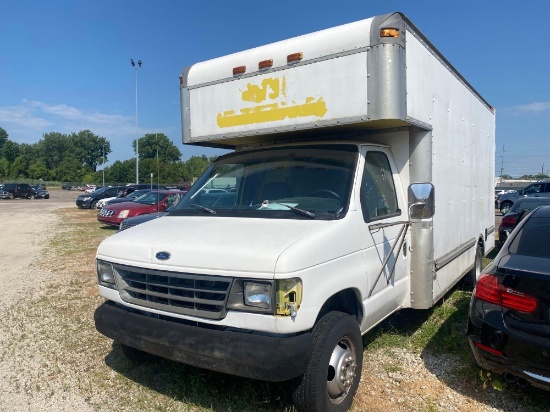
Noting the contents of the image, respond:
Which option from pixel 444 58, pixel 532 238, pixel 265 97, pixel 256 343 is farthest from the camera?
pixel 444 58

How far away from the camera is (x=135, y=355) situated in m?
4.06

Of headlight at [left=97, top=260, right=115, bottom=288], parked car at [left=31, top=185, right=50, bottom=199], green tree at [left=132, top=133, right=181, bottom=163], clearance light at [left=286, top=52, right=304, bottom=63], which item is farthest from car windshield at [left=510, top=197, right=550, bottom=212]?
green tree at [left=132, top=133, right=181, bottom=163]

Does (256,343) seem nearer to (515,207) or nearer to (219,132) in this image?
(219,132)

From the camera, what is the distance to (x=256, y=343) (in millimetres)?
2713

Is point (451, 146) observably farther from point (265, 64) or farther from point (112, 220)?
point (112, 220)

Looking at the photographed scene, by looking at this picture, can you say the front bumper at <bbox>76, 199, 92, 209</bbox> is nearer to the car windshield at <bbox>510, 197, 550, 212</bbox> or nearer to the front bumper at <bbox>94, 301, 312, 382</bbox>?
the car windshield at <bbox>510, 197, 550, 212</bbox>

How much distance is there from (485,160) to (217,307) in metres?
6.25

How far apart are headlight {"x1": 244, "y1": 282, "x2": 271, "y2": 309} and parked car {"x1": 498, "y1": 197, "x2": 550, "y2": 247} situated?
8.02m

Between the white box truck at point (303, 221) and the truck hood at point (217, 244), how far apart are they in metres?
0.01

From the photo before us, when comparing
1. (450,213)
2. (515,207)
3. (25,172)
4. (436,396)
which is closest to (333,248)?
(436,396)

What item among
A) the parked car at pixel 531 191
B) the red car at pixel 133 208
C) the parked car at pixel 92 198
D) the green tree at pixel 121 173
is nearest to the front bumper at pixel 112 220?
the red car at pixel 133 208

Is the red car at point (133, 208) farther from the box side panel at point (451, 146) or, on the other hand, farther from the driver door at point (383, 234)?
the driver door at point (383, 234)

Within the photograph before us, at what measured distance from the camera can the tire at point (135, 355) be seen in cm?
403

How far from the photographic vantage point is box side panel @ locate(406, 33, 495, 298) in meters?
4.26
